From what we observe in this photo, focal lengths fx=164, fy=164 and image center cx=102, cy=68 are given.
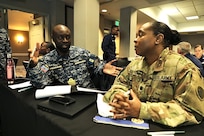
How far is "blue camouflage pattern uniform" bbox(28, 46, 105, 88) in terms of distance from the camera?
1392mm

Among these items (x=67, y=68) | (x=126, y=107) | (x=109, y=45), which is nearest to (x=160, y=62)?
(x=126, y=107)

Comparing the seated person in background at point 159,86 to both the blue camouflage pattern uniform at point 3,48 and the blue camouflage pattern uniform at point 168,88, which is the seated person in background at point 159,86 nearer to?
the blue camouflage pattern uniform at point 168,88

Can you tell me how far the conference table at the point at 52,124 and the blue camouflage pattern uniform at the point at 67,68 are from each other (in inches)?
8.7

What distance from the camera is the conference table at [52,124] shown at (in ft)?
1.94

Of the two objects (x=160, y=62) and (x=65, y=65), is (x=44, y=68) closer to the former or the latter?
(x=65, y=65)

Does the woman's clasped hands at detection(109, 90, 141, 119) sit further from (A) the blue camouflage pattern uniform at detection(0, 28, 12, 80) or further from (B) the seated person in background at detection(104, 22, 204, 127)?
(A) the blue camouflage pattern uniform at detection(0, 28, 12, 80)

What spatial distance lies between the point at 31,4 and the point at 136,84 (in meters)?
3.83

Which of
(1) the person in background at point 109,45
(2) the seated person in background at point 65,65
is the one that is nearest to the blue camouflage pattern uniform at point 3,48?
(2) the seated person in background at point 65,65

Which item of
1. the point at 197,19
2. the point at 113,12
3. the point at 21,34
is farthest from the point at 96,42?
the point at 197,19

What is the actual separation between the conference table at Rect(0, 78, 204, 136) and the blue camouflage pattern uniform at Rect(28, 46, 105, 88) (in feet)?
0.73

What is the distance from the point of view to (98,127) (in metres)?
0.62

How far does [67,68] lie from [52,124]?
0.91 m

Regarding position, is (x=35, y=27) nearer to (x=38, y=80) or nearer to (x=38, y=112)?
(x=38, y=80)

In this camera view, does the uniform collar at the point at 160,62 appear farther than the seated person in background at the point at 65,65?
No
